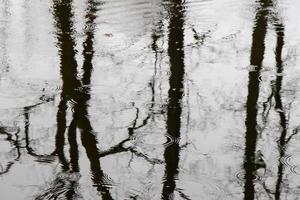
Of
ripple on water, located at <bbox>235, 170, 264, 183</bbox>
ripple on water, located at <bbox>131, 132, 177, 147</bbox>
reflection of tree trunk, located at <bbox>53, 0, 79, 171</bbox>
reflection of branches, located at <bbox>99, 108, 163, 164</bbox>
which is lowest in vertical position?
ripple on water, located at <bbox>235, 170, 264, 183</bbox>

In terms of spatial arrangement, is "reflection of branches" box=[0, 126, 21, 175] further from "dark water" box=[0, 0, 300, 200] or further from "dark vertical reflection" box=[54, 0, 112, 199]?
"dark vertical reflection" box=[54, 0, 112, 199]

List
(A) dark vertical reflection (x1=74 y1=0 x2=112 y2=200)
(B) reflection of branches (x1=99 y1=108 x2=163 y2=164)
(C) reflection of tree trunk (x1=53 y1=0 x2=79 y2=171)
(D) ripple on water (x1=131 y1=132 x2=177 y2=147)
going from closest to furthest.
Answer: (A) dark vertical reflection (x1=74 y1=0 x2=112 y2=200)
(B) reflection of branches (x1=99 y1=108 x2=163 y2=164)
(D) ripple on water (x1=131 y1=132 x2=177 y2=147)
(C) reflection of tree trunk (x1=53 y1=0 x2=79 y2=171)

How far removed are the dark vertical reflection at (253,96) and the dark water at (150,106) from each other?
19mm

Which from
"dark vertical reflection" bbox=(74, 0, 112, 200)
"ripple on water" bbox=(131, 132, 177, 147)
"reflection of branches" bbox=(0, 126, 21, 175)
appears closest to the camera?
"dark vertical reflection" bbox=(74, 0, 112, 200)

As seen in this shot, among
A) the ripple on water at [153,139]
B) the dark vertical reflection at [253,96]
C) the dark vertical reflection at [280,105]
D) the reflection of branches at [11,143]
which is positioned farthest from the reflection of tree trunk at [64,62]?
the dark vertical reflection at [280,105]

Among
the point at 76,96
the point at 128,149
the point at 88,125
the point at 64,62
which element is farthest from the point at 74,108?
the point at 64,62

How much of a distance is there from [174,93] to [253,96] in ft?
3.78

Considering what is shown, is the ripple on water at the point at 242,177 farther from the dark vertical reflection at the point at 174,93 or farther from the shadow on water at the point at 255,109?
the dark vertical reflection at the point at 174,93

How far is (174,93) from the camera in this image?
722cm

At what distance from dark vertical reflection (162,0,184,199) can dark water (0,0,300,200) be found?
2 cm

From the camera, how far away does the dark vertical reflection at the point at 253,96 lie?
5190mm

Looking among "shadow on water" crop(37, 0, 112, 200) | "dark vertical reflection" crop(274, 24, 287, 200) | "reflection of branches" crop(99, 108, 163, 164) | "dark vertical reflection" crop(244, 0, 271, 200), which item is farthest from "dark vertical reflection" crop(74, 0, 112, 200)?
"dark vertical reflection" crop(274, 24, 287, 200)

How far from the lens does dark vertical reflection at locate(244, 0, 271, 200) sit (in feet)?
17.0

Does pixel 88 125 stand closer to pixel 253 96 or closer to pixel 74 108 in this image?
pixel 74 108
